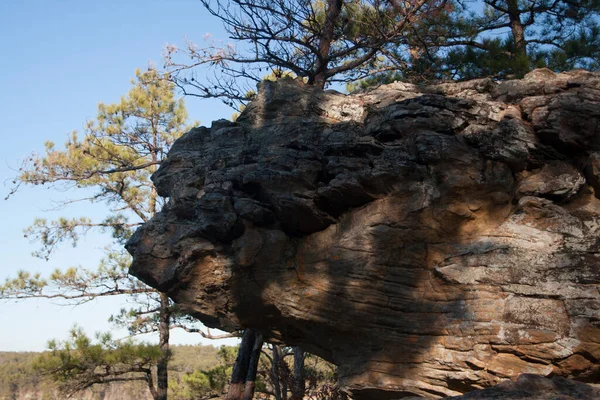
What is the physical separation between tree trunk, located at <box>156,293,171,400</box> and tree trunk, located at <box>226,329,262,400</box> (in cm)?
338

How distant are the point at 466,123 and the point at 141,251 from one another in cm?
461

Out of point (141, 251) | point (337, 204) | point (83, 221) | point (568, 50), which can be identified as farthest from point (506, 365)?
point (83, 221)

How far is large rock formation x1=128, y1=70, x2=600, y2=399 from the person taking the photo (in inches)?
231

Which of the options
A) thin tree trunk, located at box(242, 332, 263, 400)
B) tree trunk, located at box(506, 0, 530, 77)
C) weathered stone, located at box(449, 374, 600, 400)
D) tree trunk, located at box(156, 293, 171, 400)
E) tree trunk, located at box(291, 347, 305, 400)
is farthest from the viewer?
tree trunk, located at box(156, 293, 171, 400)

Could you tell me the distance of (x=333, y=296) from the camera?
658 centimetres

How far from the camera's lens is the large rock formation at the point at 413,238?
5.88 metres

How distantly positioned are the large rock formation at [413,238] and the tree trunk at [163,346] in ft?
23.5

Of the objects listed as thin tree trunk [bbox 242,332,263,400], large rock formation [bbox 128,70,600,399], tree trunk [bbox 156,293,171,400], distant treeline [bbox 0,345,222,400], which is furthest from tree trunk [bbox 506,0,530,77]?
distant treeline [bbox 0,345,222,400]

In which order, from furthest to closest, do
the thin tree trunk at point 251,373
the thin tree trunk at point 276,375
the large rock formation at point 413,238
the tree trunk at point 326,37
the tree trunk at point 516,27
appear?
the thin tree trunk at point 276,375, the thin tree trunk at point 251,373, the tree trunk at point 326,37, the tree trunk at point 516,27, the large rock formation at point 413,238

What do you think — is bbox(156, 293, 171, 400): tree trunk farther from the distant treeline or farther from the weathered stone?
the weathered stone

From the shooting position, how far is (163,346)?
50.7 feet

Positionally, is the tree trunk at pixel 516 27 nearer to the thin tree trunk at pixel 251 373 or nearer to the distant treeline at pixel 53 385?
the thin tree trunk at pixel 251 373

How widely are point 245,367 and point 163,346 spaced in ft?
18.3

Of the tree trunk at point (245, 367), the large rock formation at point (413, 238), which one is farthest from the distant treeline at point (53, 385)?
the large rock formation at point (413, 238)
